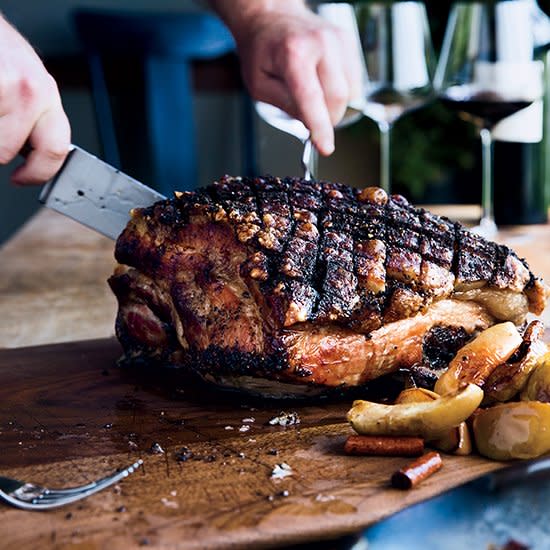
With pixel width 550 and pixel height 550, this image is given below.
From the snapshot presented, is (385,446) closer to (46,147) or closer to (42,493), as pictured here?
(42,493)

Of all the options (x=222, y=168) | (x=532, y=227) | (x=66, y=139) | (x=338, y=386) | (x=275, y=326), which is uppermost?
(x=66, y=139)

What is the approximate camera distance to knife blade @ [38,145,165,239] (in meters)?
1.93

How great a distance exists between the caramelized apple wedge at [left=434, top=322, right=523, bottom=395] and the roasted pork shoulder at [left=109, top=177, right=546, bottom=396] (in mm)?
130

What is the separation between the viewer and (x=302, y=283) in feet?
5.00

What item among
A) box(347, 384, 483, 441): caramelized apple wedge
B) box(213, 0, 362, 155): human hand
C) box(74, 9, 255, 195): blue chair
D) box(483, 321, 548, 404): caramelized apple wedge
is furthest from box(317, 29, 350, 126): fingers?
box(74, 9, 255, 195): blue chair

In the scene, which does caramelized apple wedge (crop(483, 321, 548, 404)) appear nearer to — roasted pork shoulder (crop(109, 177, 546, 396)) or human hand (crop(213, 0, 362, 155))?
roasted pork shoulder (crop(109, 177, 546, 396))

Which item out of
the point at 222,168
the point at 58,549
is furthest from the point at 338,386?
the point at 222,168

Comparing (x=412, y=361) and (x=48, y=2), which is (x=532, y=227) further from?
(x=48, y=2)

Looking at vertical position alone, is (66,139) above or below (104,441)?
above

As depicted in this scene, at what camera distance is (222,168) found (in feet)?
23.8

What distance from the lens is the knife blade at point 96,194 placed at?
193 centimetres

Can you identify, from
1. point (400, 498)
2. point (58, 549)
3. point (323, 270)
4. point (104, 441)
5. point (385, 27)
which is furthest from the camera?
point (385, 27)

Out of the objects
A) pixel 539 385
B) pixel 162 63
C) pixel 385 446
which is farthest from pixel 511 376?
pixel 162 63

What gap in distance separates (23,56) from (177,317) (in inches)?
22.9
